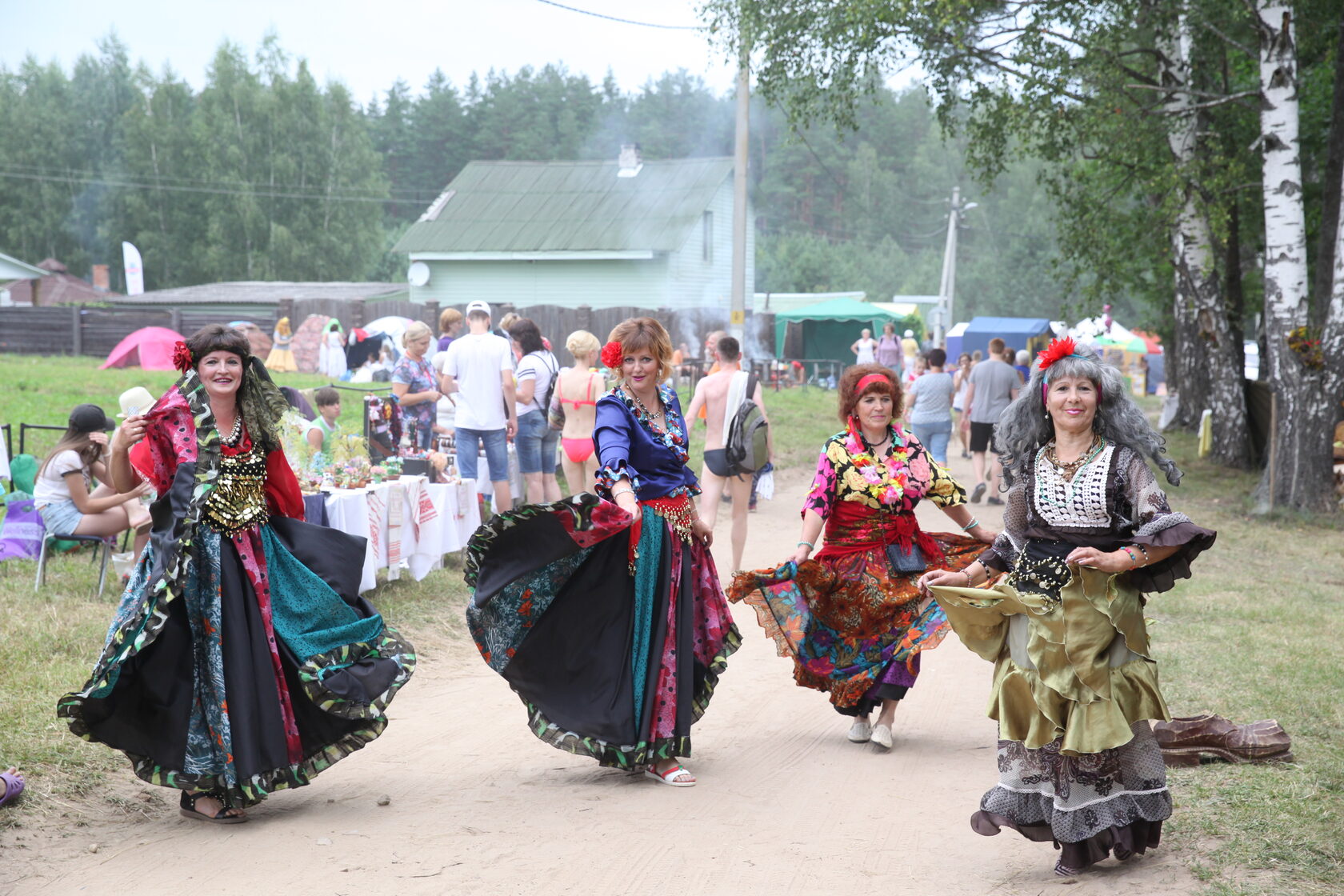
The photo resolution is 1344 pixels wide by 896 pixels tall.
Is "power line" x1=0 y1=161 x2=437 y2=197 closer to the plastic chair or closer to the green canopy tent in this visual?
the green canopy tent

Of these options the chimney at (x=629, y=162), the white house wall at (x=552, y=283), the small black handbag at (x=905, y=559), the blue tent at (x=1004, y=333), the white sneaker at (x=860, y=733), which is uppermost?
the chimney at (x=629, y=162)

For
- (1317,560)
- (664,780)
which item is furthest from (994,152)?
(664,780)

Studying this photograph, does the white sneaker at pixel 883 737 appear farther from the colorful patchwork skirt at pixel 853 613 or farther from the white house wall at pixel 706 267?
the white house wall at pixel 706 267

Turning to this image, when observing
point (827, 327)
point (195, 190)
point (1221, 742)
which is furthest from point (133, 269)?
point (1221, 742)

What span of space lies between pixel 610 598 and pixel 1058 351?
2.08 metres

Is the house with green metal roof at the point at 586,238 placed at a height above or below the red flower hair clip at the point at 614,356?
above

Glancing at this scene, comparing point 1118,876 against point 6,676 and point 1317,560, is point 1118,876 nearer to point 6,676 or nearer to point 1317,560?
point 6,676

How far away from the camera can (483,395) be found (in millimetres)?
10078

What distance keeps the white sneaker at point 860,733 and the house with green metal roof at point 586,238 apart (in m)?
27.5

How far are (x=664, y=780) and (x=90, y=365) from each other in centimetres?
2509

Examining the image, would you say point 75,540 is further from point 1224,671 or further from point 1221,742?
point 1224,671

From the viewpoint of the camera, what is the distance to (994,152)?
16969mm

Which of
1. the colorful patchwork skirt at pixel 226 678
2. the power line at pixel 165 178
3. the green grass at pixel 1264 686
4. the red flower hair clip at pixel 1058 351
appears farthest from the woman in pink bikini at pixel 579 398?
the power line at pixel 165 178

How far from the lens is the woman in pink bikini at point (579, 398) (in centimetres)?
999
